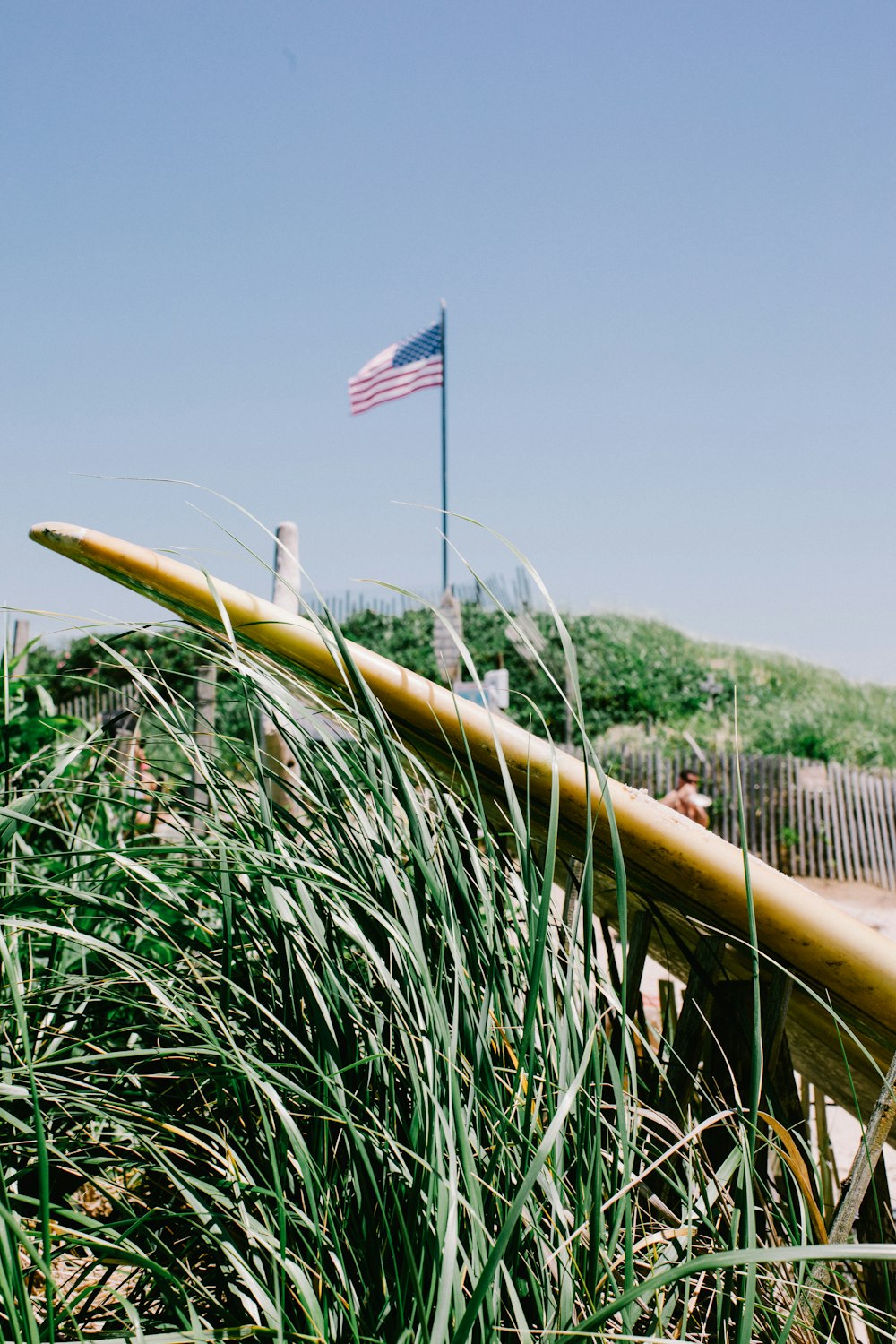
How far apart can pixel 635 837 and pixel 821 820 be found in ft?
50.1

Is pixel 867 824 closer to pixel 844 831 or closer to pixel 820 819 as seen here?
pixel 844 831

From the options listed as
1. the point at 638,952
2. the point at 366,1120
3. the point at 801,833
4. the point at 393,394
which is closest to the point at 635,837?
the point at 638,952

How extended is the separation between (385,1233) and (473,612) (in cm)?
2082

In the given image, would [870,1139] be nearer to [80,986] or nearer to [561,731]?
[80,986]

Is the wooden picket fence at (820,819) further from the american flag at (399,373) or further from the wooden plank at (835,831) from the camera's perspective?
the american flag at (399,373)

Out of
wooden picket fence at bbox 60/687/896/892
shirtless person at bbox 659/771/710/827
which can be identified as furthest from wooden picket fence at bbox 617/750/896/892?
shirtless person at bbox 659/771/710/827

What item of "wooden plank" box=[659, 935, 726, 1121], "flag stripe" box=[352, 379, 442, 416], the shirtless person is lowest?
the shirtless person

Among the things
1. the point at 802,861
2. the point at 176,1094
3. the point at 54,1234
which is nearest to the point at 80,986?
the point at 176,1094

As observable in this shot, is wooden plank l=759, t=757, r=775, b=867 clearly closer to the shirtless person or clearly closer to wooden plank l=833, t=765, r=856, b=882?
wooden plank l=833, t=765, r=856, b=882

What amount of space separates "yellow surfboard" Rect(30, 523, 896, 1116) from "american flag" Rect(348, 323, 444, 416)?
15879mm

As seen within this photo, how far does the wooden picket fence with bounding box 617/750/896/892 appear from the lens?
14750 millimetres

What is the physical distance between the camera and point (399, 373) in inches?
675

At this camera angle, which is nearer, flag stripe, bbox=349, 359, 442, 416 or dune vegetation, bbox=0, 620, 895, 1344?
dune vegetation, bbox=0, 620, 895, 1344

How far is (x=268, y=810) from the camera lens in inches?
37.4
